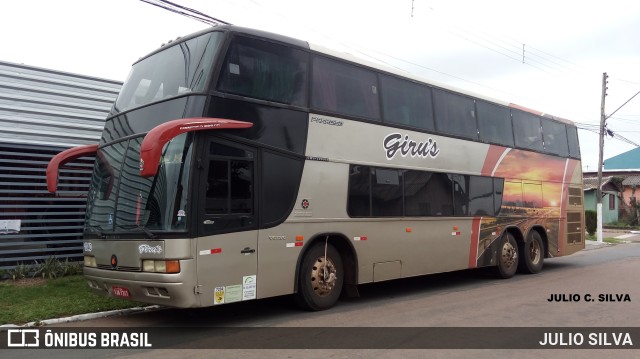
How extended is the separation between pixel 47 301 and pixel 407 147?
668 centimetres

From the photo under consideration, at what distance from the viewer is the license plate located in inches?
275

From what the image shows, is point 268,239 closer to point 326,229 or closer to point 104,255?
point 326,229

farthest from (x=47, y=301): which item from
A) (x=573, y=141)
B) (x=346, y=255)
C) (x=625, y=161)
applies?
(x=625, y=161)

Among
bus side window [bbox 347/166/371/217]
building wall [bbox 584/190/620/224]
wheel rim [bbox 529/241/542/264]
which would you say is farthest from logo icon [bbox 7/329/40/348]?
building wall [bbox 584/190/620/224]

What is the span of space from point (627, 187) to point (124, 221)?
44289mm

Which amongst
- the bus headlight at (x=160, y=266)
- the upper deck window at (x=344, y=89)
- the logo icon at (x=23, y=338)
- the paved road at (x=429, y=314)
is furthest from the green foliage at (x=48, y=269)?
the upper deck window at (x=344, y=89)

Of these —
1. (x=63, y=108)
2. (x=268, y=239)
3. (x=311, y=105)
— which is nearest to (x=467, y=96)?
(x=311, y=105)

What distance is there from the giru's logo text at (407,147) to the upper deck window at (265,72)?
212 cm

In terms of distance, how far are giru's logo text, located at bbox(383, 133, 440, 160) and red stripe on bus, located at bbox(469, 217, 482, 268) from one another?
2.12 metres

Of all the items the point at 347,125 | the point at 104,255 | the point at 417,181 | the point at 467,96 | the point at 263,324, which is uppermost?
the point at 467,96

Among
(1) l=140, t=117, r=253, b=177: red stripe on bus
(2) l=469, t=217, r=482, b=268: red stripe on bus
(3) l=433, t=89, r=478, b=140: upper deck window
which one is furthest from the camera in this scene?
(2) l=469, t=217, r=482, b=268: red stripe on bus

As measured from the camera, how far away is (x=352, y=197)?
883 cm

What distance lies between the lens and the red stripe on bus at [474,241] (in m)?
11.5

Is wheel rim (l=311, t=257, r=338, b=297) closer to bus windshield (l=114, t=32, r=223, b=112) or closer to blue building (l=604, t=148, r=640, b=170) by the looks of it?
bus windshield (l=114, t=32, r=223, b=112)
